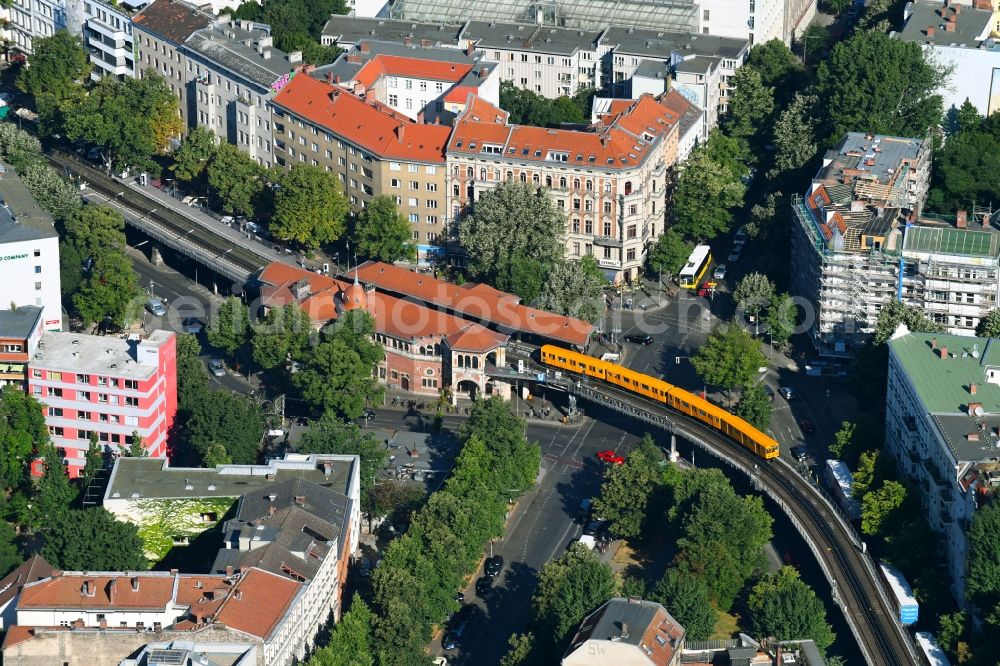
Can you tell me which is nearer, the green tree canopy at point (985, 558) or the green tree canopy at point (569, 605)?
the green tree canopy at point (569, 605)

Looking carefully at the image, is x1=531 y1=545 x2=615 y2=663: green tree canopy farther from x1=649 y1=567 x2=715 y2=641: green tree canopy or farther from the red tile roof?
the red tile roof

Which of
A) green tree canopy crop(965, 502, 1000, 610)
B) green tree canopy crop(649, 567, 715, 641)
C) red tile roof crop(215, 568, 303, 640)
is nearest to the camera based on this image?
red tile roof crop(215, 568, 303, 640)

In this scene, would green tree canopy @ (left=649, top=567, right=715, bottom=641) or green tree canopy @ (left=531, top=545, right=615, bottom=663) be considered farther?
green tree canopy @ (left=649, top=567, right=715, bottom=641)

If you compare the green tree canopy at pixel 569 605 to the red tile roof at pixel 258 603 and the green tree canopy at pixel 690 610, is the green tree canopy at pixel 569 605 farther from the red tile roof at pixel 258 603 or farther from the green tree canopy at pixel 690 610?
the red tile roof at pixel 258 603

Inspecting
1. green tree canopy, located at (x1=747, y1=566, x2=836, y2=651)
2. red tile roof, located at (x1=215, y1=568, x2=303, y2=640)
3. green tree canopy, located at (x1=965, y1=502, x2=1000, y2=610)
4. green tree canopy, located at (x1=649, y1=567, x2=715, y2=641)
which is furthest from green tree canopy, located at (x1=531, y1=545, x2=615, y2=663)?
green tree canopy, located at (x1=965, y1=502, x2=1000, y2=610)

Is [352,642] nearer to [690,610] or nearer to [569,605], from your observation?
[569,605]

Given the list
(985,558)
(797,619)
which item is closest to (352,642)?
Result: (797,619)

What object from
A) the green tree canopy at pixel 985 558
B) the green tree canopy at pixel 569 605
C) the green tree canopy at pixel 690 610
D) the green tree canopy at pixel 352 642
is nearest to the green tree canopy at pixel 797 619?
the green tree canopy at pixel 690 610

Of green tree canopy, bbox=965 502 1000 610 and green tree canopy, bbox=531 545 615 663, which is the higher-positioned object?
green tree canopy, bbox=965 502 1000 610
